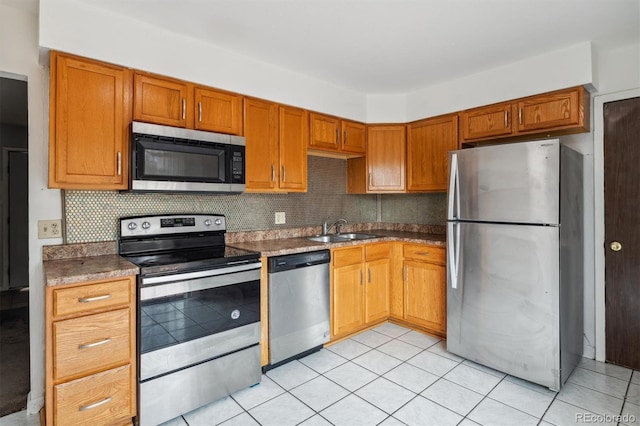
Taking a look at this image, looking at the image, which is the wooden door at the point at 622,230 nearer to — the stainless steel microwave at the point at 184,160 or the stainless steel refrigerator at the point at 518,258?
the stainless steel refrigerator at the point at 518,258

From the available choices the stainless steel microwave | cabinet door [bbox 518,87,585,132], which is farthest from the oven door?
cabinet door [bbox 518,87,585,132]

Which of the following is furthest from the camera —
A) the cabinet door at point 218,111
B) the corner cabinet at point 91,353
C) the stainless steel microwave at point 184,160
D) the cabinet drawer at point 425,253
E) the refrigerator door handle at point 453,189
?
the cabinet drawer at point 425,253

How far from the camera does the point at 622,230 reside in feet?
8.43

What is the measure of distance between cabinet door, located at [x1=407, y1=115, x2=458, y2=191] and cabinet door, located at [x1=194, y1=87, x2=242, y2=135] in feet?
6.18

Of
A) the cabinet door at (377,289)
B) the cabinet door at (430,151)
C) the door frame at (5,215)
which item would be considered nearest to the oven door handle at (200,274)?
the cabinet door at (377,289)

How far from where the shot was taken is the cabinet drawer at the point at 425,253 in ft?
9.77

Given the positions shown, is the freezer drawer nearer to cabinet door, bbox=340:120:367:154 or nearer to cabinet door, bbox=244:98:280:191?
cabinet door, bbox=340:120:367:154

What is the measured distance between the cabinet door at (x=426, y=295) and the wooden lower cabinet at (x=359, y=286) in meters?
0.23

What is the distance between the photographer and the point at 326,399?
2.12 metres

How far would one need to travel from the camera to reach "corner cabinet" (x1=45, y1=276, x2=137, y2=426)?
158 centimetres

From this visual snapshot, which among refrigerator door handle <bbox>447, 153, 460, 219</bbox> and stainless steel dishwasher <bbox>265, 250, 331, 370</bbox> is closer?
stainless steel dishwasher <bbox>265, 250, 331, 370</bbox>

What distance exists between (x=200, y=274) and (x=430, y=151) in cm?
252

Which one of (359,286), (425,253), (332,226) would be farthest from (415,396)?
(332,226)

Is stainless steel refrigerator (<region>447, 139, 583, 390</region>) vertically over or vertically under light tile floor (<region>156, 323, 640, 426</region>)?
over
